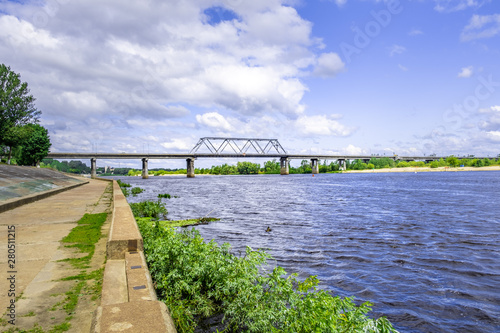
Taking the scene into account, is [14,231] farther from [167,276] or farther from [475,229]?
[475,229]

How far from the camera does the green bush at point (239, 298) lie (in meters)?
5.35

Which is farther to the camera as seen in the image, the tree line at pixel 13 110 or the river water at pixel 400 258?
the tree line at pixel 13 110

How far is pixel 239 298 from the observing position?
21.1 ft

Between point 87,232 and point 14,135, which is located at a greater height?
point 14,135

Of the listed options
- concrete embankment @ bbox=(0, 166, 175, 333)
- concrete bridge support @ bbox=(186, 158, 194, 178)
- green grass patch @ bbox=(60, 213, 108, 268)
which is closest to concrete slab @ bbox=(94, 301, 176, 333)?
concrete embankment @ bbox=(0, 166, 175, 333)

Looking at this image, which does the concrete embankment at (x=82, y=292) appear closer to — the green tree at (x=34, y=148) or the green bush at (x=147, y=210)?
the green bush at (x=147, y=210)

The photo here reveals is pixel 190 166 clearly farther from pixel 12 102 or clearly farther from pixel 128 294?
pixel 128 294

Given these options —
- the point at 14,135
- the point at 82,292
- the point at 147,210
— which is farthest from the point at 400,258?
the point at 14,135

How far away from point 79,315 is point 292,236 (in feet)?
44.4

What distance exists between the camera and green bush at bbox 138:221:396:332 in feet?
17.6

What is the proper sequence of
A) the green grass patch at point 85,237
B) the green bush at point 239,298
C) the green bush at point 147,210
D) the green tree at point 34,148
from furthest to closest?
1. the green tree at point 34,148
2. the green bush at point 147,210
3. the green grass patch at point 85,237
4. the green bush at point 239,298

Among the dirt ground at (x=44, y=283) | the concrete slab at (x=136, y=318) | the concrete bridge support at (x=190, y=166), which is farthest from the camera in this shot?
the concrete bridge support at (x=190, y=166)

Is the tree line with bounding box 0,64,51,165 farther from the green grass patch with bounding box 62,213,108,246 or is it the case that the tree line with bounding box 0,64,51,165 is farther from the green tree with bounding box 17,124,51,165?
the green grass patch with bounding box 62,213,108,246

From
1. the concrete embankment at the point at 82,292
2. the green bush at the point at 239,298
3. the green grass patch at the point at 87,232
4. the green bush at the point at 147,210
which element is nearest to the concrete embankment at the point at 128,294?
the concrete embankment at the point at 82,292
